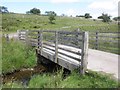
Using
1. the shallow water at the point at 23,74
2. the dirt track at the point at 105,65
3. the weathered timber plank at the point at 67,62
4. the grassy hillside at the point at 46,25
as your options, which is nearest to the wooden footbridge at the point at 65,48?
the weathered timber plank at the point at 67,62

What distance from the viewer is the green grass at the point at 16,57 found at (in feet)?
50.5

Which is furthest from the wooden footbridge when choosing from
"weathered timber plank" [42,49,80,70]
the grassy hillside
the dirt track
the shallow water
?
the grassy hillside

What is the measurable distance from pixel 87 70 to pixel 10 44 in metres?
9.43

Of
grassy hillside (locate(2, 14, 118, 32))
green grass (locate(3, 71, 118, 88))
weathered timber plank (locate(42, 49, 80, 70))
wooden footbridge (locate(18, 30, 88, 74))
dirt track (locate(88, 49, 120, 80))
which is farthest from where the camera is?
grassy hillside (locate(2, 14, 118, 32))

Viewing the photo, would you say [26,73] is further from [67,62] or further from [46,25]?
[46,25]

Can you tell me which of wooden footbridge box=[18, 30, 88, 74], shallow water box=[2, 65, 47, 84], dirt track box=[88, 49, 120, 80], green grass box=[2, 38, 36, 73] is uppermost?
wooden footbridge box=[18, 30, 88, 74]

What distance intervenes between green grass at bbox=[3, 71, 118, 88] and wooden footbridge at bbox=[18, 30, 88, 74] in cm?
57

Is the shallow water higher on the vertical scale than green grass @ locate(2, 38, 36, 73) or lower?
lower

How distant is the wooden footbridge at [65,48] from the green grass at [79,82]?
57cm

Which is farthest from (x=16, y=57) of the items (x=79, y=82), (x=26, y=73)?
(x=79, y=82)

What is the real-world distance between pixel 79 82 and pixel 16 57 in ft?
23.7

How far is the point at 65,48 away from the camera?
1297 cm

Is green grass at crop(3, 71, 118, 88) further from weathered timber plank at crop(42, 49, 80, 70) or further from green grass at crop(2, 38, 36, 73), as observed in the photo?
green grass at crop(2, 38, 36, 73)

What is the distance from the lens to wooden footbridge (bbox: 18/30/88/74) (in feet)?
35.6
